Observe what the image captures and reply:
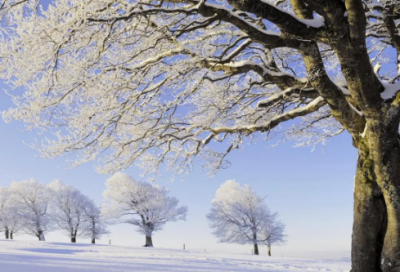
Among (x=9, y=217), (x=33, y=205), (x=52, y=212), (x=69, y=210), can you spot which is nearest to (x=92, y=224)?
(x=69, y=210)

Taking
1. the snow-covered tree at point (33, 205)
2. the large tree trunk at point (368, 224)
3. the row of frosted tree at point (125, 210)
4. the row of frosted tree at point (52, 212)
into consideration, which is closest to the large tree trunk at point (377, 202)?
the large tree trunk at point (368, 224)

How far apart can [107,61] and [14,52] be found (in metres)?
1.40

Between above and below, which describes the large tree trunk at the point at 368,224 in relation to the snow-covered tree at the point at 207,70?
below

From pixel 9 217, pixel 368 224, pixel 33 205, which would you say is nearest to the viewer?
pixel 368 224

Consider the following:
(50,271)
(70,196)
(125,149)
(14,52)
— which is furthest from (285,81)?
(70,196)

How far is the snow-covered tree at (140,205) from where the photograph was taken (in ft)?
102

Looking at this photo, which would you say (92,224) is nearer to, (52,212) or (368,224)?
(52,212)

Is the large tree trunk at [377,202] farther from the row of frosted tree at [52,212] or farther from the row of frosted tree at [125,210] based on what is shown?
the row of frosted tree at [52,212]

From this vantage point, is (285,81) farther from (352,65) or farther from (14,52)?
(14,52)

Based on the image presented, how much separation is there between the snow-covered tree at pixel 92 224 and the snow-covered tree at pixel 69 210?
0.34 metres

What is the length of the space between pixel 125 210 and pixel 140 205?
175cm

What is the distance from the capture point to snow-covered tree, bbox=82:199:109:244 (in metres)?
37.1

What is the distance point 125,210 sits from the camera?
31719 mm

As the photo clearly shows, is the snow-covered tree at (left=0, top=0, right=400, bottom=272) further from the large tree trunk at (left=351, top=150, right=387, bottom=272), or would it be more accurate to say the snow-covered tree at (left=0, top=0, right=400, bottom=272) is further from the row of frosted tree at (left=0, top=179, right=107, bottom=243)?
the row of frosted tree at (left=0, top=179, right=107, bottom=243)
